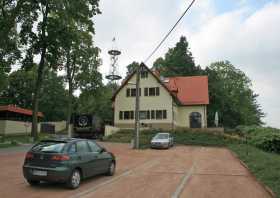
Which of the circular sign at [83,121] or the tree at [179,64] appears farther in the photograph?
the tree at [179,64]

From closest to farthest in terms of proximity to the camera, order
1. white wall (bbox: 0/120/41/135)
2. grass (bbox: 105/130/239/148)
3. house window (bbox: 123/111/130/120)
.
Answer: grass (bbox: 105/130/239/148), white wall (bbox: 0/120/41/135), house window (bbox: 123/111/130/120)

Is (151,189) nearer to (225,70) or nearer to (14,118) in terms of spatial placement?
(14,118)

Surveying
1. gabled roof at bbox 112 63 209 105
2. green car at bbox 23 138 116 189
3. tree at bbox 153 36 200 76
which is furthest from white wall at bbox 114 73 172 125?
green car at bbox 23 138 116 189

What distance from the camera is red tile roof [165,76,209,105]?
46.5m

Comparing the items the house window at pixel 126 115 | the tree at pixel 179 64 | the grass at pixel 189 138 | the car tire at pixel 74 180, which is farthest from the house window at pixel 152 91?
the car tire at pixel 74 180

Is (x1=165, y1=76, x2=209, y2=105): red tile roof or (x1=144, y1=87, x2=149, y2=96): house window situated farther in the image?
(x1=165, y1=76, x2=209, y2=105): red tile roof

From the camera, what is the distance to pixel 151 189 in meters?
10.0

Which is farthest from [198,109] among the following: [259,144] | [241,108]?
[241,108]

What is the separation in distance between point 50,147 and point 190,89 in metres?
40.1

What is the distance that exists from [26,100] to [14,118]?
60.4ft

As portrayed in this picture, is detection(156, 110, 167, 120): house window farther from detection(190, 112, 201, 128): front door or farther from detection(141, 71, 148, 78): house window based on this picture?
detection(190, 112, 201, 128): front door

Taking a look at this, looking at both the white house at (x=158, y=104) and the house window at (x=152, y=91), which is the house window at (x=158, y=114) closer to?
the white house at (x=158, y=104)

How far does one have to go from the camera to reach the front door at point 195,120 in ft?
152

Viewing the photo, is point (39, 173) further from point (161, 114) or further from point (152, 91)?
point (152, 91)
